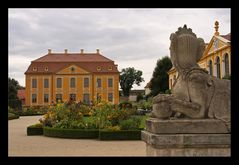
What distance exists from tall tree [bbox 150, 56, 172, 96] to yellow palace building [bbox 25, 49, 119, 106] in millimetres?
6371

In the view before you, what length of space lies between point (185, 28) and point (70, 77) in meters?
51.4

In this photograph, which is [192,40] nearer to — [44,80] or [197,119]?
[197,119]

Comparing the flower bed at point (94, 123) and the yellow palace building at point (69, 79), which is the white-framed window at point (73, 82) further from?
the flower bed at point (94, 123)

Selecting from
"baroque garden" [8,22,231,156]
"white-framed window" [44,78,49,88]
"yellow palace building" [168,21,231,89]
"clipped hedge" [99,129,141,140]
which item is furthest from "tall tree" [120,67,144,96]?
"clipped hedge" [99,129,141,140]

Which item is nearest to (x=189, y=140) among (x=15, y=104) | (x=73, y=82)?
(x=15, y=104)

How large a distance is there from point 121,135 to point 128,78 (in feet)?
218

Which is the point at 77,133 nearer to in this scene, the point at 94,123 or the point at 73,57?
the point at 94,123

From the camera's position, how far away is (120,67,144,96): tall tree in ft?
258

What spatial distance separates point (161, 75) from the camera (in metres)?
56.6

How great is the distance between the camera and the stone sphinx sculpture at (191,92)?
5270 millimetres

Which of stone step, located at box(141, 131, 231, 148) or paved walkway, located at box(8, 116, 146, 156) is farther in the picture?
paved walkway, located at box(8, 116, 146, 156)

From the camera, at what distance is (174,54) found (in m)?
5.59

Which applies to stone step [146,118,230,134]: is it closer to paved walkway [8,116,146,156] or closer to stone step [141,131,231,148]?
stone step [141,131,231,148]

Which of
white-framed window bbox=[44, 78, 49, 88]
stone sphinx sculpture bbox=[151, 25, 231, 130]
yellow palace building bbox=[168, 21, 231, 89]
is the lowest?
stone sphinx sculpture bbox=[151, 25, 231, 130]
